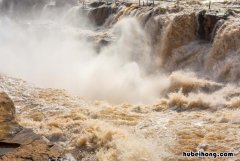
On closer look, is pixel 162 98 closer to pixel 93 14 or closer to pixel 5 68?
pixel 5 68

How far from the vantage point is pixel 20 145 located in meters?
11.6

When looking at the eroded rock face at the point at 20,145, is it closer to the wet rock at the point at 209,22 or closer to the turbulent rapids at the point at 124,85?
the turbulent rapids at the point at 124,85

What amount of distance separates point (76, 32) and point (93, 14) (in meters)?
4.07

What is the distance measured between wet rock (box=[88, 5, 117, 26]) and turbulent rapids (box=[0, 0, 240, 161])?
0.36 ft

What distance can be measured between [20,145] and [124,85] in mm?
9905

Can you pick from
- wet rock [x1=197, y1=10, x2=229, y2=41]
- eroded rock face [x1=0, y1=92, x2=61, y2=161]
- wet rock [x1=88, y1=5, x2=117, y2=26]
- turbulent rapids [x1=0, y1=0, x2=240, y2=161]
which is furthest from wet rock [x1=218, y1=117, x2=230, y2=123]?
wet rock [x1=88, y1=5, x2=117, y2=26]

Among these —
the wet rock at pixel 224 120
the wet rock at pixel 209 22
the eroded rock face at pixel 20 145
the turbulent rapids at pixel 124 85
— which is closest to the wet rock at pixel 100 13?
the turbulent rapids at pixel 124 85

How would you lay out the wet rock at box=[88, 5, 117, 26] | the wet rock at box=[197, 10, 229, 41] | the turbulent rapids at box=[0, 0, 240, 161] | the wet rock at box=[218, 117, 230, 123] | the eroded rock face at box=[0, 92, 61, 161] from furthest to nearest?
the wet rock at box=[88, 5, 117, 26]
the wet rock at box=[197, 10, 229, 41]
the wet rock at box=[218, 117, 230, 123]
the turbulent rapids at box=[0, 0, 240, 161]
the eroded rock face at box=[0, 92, 61, 161]

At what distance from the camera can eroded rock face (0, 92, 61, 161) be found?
36.3ft

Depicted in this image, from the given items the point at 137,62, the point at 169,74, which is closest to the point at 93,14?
the point at 137,62

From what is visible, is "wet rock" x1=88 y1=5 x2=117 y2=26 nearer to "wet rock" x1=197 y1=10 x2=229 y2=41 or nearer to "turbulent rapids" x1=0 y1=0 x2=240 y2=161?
"turbulent rapids" x1=0 y1=0 x2=240 y2=161

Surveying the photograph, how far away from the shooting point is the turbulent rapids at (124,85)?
1277 cm

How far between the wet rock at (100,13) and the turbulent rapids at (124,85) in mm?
108

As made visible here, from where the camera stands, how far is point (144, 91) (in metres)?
19.8
